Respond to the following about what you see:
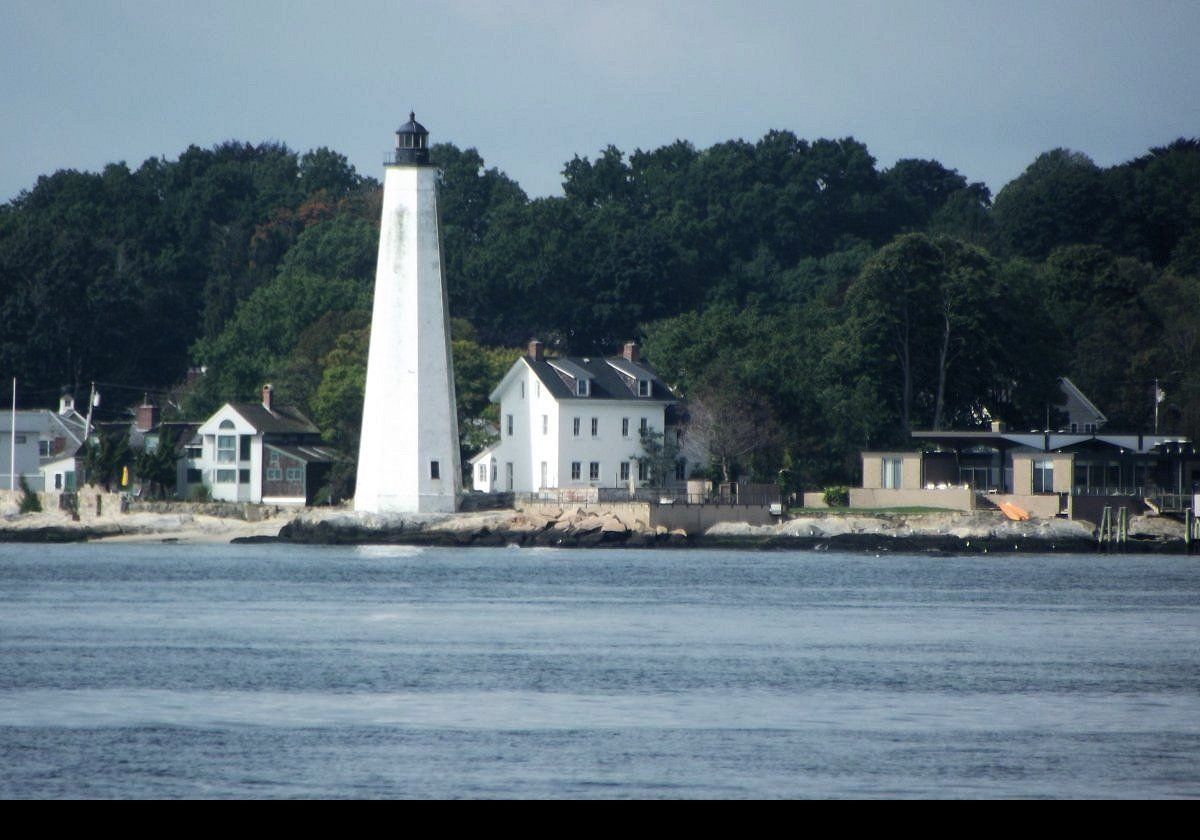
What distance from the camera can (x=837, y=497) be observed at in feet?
208

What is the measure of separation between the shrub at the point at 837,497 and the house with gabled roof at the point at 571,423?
24.2 feet

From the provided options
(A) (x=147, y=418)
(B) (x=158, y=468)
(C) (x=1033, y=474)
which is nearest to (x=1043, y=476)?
(C) (x=1033, y=474)

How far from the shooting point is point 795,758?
18.5 m

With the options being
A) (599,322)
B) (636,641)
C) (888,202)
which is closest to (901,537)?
(636,641)

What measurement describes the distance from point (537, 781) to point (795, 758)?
3.08 m

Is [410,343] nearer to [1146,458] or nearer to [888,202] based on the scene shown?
[1146,458]

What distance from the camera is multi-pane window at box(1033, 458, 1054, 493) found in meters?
63.2

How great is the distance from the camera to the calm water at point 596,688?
17453 mm

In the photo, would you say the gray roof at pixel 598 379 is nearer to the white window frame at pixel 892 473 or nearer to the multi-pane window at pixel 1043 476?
the white window frame at pixel 892 473

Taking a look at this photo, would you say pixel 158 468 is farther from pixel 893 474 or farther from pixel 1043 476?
pixel 1043 476

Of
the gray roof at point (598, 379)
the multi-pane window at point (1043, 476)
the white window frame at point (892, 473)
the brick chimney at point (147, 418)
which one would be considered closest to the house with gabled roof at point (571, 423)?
the gray roof at point (598, 379)

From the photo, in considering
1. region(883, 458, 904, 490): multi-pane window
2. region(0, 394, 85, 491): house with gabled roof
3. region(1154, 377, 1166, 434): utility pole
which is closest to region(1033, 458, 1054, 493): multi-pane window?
region(883, 458, 904, 490): multi-pane window

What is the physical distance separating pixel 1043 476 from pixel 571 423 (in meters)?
17.4

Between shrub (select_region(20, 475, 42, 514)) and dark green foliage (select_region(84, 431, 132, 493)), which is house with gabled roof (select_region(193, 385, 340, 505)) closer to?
dark green foliage (select_region(84, 431, 132, 493))
